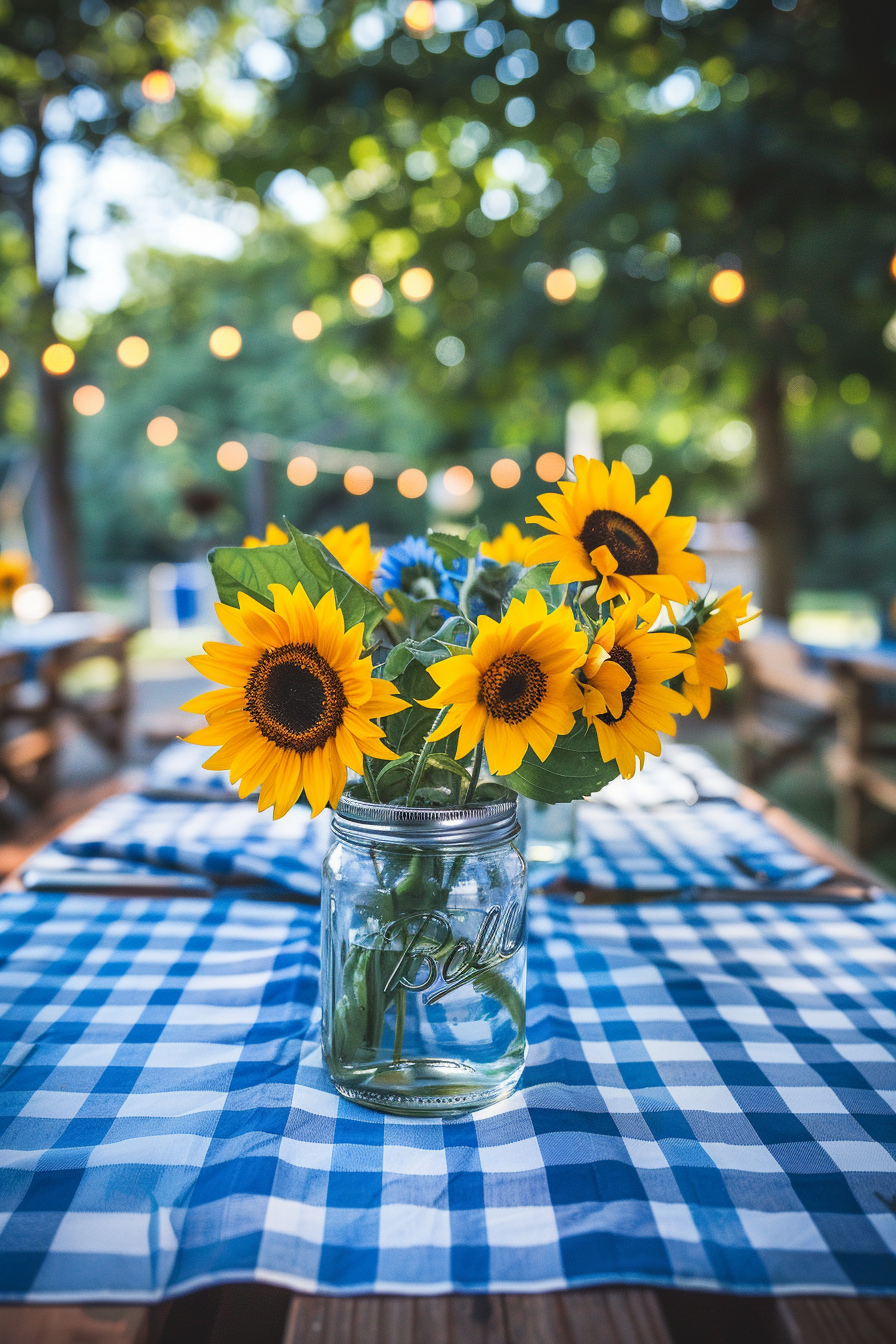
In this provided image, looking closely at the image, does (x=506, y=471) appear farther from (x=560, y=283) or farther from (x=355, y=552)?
(x=355, y=552)

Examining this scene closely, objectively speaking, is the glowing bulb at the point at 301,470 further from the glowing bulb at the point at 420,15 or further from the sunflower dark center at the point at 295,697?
the sunflower dark center at the point at 295,697

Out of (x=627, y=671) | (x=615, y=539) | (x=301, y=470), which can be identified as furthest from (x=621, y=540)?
(x=301, y=470)

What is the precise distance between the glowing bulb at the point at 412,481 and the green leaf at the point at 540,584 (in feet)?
21.6

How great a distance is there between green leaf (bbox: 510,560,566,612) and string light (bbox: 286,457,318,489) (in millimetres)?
6537

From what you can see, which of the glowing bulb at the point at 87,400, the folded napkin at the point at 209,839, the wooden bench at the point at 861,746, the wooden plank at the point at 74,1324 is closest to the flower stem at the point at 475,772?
the wooden plank at the point at 74,1324

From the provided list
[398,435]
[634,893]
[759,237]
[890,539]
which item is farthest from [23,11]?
[890,539]

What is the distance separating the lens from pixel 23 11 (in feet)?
12.2

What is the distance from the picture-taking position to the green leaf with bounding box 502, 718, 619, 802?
1.97 ft

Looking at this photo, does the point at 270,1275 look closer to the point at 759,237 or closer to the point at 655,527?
the point at 655,527

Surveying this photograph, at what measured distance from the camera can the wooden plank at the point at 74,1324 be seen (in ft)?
1.48

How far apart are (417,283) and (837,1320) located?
3.72 meters

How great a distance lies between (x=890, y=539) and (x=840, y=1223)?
16506mm

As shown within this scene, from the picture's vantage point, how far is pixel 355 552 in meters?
0.73

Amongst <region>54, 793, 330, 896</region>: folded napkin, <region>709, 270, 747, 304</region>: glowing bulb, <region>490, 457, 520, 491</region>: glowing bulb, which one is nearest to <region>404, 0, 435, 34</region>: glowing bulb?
<region>709, 270, 747, 304</region>: glowing bulb
